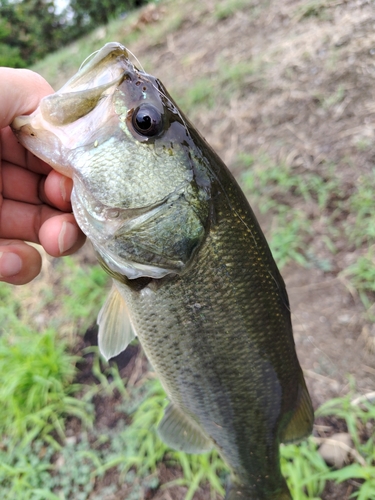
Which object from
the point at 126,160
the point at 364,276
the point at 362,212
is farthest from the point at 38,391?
the point at 362,212

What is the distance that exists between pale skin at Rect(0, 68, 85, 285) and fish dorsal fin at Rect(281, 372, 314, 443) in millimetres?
1178

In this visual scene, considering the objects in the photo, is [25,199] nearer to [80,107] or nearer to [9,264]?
[9,264]

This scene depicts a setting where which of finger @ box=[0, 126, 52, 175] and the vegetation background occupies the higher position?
finger @ box=[0, 126, 52, 175]

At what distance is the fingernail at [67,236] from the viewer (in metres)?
1.53

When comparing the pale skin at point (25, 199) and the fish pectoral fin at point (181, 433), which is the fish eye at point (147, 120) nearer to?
the pale skin at point (25, 199)

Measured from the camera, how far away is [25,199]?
5.92ft

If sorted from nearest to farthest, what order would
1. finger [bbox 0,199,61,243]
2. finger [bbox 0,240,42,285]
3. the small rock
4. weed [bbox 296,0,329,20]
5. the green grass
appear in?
finger [bbox 0,240,42,285], finger [bbox 0,199,61,243], the small rock, the green grass, weed [bbox 296,0,329,20]

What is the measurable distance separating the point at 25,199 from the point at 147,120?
2.97ft

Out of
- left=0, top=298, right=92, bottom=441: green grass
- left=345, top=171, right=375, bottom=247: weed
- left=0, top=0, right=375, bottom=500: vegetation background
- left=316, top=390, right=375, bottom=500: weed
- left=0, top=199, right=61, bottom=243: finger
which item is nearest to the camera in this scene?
left=0, top=199, right=61, bottom=243: finger

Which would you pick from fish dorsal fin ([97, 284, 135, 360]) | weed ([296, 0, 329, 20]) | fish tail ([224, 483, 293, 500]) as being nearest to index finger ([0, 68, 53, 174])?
fish dorsal fin ([97, 284, 135, 360])

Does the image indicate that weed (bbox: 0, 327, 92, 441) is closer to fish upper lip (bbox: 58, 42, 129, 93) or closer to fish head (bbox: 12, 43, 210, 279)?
fish head (bbox: 12, 43, 210, 279)

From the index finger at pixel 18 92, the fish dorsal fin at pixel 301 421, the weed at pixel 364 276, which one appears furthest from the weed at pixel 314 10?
the fish dorsal fin at pixel 301 421

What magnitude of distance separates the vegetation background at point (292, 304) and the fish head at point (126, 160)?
162 cm

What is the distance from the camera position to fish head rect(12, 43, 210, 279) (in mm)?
1199
